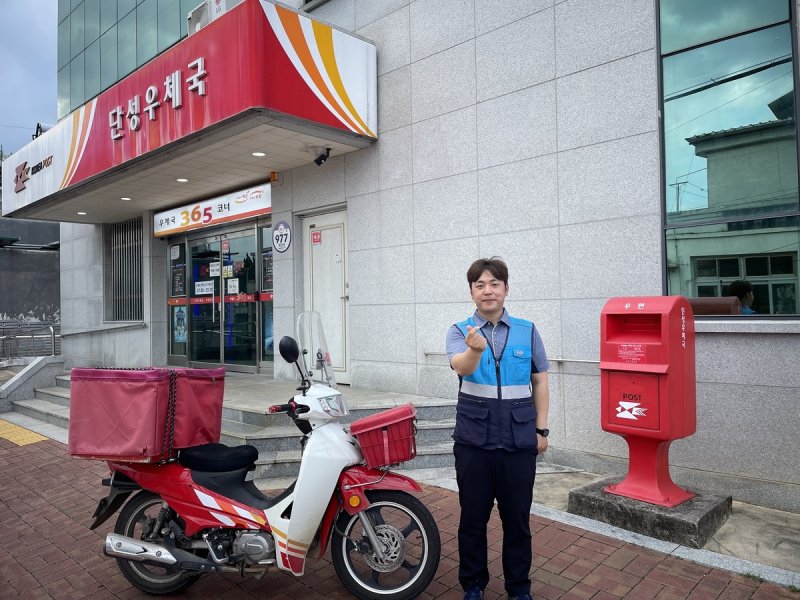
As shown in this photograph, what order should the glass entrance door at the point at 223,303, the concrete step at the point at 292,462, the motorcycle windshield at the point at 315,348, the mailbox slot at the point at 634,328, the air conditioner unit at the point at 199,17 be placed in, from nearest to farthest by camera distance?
the motorcycle windshield at the point at 315,348, the mailbox slot at the point at 634,328, the concrete step at the point at 292,462, the air conditioner unit at the point at 199,17, the glass entrance door at the point at 223,303

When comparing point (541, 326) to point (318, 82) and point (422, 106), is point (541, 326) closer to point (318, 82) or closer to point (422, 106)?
point (422, 106)

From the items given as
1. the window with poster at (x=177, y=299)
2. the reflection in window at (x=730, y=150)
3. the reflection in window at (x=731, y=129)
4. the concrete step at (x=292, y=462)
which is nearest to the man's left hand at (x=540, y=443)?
the concrete step at (x=292, y=462)

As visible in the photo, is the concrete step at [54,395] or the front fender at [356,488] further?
the concrete step at [54,395]

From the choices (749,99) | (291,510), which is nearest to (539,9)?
(749,99)

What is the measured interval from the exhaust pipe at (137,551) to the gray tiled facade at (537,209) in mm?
3712

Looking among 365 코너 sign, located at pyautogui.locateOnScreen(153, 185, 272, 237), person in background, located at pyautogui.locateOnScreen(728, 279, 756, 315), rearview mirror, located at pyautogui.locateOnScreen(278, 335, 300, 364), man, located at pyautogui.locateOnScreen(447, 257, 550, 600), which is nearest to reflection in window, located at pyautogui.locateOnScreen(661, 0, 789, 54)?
person in background, located at pyautogui.locateOnScreen(728, 279, 756, 315)

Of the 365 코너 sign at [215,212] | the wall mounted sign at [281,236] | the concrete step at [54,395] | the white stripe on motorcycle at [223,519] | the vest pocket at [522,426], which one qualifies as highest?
the 365 코너 sign at [215,212]

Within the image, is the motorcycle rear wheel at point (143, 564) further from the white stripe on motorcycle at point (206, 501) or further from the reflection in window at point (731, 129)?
the reflection in window at point (731, 129)

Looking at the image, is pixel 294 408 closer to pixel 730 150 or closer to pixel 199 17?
pixel 730 150

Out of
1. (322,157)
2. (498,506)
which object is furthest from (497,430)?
(322,157)

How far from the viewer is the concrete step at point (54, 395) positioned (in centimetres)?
916

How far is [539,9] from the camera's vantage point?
18.7 feet

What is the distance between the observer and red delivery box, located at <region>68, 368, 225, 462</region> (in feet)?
9.86

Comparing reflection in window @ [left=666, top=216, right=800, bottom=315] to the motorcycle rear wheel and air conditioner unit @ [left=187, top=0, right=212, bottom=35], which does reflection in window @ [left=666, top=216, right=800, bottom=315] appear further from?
air conditioner unit @ [left=187, top=0, right=212, bottom=35]
